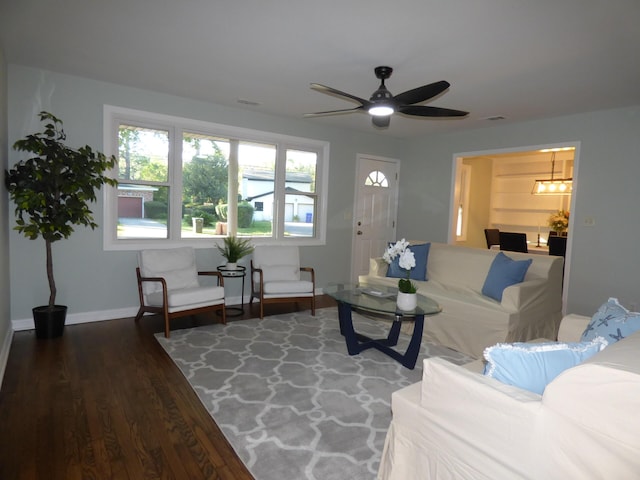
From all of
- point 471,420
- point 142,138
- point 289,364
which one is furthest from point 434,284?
point 142,138

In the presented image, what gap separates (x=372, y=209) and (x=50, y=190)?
4.55 m

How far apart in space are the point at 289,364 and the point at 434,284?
2090 mm

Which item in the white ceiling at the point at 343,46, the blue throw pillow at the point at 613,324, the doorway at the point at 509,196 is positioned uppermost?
the white ceiling at the point at 343,46

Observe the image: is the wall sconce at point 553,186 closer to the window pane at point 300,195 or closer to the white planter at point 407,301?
→ the window pane at point 300,195

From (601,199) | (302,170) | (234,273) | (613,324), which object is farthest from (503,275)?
(302,170)

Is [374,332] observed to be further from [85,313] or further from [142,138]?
[142,138]

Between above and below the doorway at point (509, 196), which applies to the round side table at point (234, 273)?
below

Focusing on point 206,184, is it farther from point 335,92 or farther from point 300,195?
point 335,92

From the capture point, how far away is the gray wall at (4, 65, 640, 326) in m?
3.86

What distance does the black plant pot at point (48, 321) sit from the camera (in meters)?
3.61

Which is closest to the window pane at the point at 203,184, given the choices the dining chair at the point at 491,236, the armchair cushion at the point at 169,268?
the armchair cushion at the point at 169,268

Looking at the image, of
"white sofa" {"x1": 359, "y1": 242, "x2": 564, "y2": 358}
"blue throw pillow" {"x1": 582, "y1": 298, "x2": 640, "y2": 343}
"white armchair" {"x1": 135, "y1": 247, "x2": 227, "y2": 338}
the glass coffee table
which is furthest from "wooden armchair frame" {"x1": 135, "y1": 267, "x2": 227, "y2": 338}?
"blue throw pillow" {"x1": 582, "y1": 298, "x2": 640, "y2": 343}

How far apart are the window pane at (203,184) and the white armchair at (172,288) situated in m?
0.58

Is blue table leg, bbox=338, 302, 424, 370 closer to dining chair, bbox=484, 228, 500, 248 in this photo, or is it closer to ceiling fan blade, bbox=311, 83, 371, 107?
ceiling fan blade, bbox=311, 83, 371, 107
